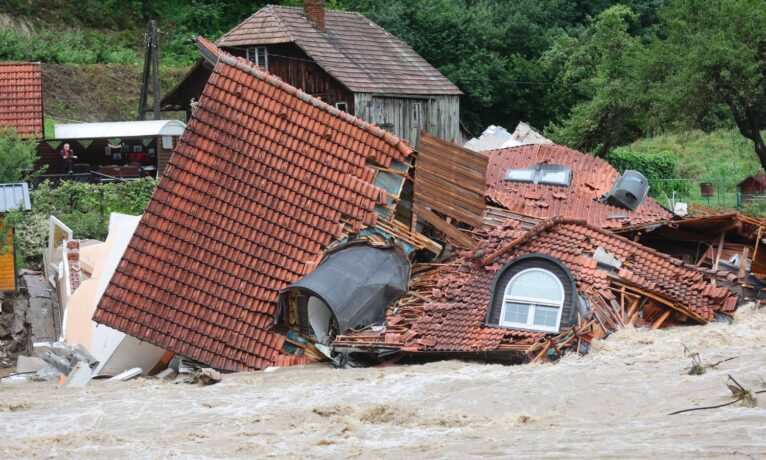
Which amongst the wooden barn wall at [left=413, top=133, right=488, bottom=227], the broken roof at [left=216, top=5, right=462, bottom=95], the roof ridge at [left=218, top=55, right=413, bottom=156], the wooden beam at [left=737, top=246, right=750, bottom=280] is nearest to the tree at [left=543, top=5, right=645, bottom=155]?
the broken roof at [left=216, top=5, right=462, bottom=95]

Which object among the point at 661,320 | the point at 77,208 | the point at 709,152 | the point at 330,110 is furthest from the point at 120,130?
the point at 709,152

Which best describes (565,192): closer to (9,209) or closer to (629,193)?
(629,193)

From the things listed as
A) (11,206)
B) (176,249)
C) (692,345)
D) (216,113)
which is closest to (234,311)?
(176,249)

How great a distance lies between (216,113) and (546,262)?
6.70 meters

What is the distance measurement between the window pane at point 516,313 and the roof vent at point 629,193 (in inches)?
265

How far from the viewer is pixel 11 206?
88.6 feet

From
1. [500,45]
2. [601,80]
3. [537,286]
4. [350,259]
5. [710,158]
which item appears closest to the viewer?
[537,286]

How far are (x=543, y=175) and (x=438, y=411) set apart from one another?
39.6ft

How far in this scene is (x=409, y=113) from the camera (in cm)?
3781

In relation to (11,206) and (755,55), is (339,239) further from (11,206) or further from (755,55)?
(755,55)

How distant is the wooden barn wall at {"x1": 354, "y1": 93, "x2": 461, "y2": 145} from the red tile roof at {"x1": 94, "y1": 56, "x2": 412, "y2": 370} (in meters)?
14.3

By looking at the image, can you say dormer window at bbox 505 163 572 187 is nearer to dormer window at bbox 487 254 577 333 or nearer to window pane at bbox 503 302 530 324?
dormer window at bbox 487 254 577 333

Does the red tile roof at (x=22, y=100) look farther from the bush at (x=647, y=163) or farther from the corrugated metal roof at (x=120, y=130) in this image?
the bush at (x=647, y=163)

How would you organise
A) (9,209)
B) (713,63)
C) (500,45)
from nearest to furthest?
(9,209)
(713,63)
(500,45)
